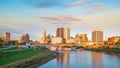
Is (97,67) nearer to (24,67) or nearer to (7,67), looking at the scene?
(24,67)

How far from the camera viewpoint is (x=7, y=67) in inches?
1209

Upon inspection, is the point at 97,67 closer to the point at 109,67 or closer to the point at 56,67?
the point at 109,67

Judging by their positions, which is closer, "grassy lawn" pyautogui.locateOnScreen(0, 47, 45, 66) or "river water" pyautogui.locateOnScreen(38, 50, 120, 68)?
"grassy lawn" pyautogui.locateOnScreen(0, 47, 45, 66)

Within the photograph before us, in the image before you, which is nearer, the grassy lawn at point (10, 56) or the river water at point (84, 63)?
the grassy lawn at point (10, 56)

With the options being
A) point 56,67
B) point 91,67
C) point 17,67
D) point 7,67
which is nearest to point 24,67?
point 17,67

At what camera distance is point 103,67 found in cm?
4938

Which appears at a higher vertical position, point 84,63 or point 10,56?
point 10,56

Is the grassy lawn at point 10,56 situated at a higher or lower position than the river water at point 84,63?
higher

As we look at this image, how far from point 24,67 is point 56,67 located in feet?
44.1

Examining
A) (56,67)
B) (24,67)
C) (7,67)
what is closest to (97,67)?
(56,67)

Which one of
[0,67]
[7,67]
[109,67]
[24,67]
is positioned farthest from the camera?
[109,67]

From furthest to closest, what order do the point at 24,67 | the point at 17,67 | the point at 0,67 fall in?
the point at 24,67 → the point at 17,67 → the point at 0,67

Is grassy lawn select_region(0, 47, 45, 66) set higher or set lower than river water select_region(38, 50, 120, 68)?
higher

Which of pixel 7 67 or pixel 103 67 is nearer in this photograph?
pixel 7 67
